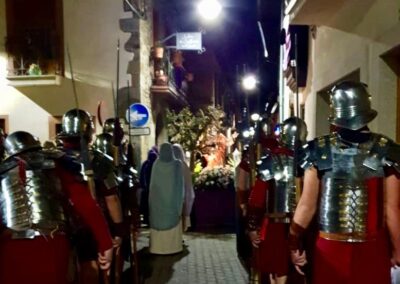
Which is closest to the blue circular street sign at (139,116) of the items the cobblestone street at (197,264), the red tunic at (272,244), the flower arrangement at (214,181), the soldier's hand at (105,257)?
the flower arrangement at (214,181)

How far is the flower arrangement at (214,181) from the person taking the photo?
10672mm

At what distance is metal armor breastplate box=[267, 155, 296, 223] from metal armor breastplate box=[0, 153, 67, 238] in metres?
1.96

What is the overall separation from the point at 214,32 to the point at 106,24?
40.8 ft

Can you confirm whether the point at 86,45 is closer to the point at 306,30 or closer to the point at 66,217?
the point at 306,30

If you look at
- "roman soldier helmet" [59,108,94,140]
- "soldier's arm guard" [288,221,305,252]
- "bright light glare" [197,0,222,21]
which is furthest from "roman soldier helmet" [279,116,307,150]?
"bright light glare" [197,0,222,21]

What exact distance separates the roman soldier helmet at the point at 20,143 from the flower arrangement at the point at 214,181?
7136mm

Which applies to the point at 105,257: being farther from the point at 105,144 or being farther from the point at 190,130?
the point at 190,130

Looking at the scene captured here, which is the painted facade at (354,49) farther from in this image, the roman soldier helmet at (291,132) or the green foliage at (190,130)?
the green foliage at (190,130)

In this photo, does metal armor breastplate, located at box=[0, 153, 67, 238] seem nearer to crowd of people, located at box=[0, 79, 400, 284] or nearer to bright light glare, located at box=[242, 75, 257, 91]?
crowd of people, located at box=[0, 79, 400, 284]

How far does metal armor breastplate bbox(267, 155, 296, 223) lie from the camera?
463 cm

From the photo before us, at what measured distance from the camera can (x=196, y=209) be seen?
1077cm

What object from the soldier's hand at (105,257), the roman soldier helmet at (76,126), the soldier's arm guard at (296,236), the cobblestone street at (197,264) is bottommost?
the cobblestone street at (197,264)

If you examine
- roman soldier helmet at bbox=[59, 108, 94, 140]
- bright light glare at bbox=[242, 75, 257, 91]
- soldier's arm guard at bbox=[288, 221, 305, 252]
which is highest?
bright light glare at bbox=[242, 75, 257, 91]

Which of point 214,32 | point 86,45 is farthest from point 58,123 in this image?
point 214,32
